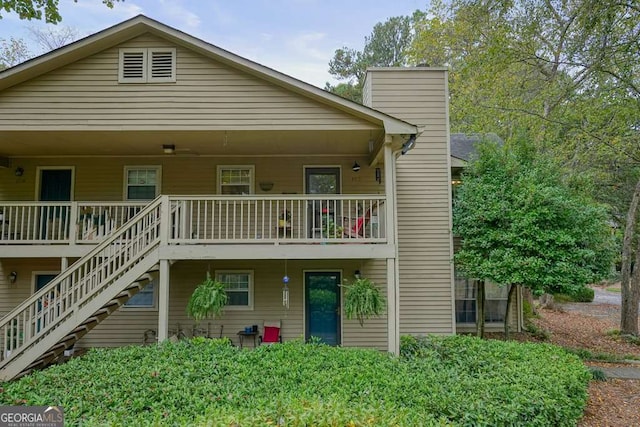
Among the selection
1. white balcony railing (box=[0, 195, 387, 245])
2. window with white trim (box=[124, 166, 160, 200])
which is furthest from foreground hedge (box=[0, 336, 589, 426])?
window with white trim (box=[124, 166, 160, 200])

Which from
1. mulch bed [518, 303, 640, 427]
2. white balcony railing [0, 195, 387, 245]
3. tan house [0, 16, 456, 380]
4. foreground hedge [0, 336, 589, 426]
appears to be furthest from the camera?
white balcony railing [0, 195, 387, 245]

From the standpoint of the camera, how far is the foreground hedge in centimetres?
398

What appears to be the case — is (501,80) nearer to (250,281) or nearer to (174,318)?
(250,281)

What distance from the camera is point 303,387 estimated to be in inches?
194

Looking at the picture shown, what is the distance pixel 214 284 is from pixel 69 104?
453 cm

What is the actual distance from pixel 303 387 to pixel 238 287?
5069mm

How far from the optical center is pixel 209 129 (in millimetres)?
7570

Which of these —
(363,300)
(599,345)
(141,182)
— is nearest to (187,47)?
(141,182)

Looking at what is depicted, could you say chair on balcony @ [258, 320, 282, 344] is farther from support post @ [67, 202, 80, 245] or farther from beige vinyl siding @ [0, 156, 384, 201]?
support post @ [67, 202, 80, 245]

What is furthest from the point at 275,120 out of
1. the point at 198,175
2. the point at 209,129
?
the point at 198,175

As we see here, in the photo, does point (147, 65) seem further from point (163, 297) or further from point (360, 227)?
point (360, 227)

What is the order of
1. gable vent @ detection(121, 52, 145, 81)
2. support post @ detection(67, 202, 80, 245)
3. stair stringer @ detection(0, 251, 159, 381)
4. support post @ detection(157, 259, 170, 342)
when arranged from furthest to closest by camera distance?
1. support post @ detection(67, 202, 80, 245)
2. gable vent @ detection(121, 52, 145, 81)
3. support post @ detection(157, 259, 170, 342)
4. stair stringer @ detection(0, 251, 159, 381)

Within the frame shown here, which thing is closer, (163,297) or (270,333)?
(163,297)

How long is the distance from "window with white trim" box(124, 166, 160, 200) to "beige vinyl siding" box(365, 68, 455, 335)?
5.88 metres
